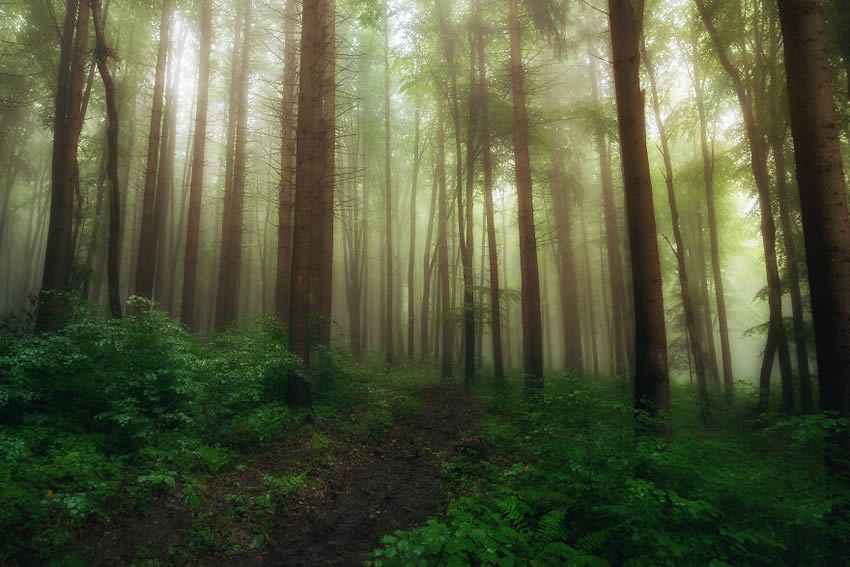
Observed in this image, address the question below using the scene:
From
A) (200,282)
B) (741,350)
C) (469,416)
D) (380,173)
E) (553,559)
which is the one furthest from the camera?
(741,350)

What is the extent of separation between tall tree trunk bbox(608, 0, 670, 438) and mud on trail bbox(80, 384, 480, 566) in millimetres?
3089

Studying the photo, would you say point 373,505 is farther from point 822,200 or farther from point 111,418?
point 822,200

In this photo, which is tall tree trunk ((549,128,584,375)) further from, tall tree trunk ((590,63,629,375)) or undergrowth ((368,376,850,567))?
undergrowth ((368,376,850,567))

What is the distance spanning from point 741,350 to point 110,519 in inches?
3704

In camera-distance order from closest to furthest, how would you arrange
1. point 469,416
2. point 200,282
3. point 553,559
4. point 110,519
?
1. point 553,559
2. point 110,519
3. point 469,416
4. point 200,282

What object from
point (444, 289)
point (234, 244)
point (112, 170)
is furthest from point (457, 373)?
point (112, 170)

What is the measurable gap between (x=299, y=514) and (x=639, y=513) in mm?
3718

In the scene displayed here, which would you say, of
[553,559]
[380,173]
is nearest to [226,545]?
[553,559]

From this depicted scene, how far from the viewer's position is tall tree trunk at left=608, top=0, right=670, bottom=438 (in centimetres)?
536

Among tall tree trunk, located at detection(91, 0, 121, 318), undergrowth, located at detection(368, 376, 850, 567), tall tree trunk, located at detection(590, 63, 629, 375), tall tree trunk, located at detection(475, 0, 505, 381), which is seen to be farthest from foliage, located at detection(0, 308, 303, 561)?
tall tree trunk, located at detection(590, 63, 629, 375)

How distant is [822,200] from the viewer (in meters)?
4.25

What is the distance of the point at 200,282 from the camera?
1091 inches

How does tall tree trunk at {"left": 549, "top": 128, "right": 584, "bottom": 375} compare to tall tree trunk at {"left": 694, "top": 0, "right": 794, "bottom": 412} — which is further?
tall tree trunk at {"left": 549, "top": 128, "right": 584, "bottom": 375}

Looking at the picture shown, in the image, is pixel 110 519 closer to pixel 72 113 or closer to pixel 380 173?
pixel 72 113
